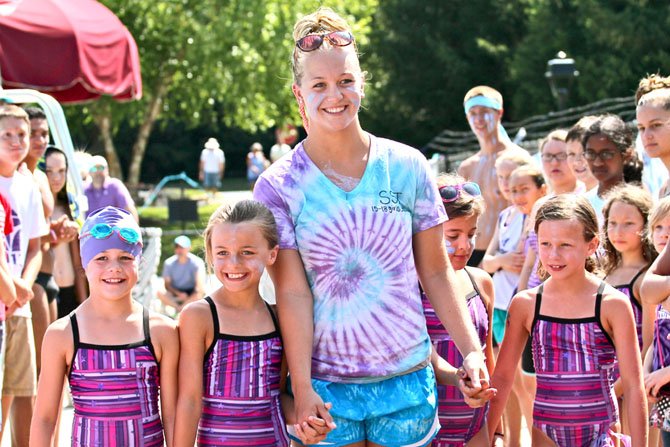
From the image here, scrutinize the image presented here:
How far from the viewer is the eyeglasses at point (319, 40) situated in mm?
3250

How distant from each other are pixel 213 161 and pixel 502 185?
2240cm

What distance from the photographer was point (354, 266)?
3232mm

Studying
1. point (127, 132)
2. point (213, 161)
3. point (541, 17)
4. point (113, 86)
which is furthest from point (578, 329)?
point (127, 132)

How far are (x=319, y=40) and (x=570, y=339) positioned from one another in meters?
1.53

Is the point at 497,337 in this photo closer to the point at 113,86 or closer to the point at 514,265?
the point at 514,265

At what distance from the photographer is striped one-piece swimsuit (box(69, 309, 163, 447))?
366cm

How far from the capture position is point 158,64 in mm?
24141

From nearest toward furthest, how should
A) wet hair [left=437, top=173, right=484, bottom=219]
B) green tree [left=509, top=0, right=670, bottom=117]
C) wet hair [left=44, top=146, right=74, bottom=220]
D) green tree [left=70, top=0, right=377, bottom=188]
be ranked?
1. wet hair [left=437, top=173, right=484, bottom=219]
2. wet hair [left=44, top=146, right=74, bottom=220]
3. green tree [left=70, top=0, right=377, bottom=188]
4. green tree [left=509, top=0, right=670, bottom=117]

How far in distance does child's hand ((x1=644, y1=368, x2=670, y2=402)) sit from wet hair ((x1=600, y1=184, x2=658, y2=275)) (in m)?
0.91

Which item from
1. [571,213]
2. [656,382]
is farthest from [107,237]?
[656,382]

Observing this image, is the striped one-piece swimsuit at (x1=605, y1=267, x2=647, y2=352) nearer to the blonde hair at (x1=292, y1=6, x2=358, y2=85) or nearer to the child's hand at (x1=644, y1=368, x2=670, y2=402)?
the child's hand at (x1=644, y1=368, x2=670, y2=402)

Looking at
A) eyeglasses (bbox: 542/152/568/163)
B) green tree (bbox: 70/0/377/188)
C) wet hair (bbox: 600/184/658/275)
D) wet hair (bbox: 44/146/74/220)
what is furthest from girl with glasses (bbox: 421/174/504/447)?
green tree (bbox: 70/0/377/188)

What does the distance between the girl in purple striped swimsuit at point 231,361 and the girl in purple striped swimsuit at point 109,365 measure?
146mm

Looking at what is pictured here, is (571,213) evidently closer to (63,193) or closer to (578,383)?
(578,383)
